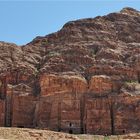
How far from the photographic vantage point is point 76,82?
6931 centimetres

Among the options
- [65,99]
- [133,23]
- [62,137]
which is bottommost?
[62,137]

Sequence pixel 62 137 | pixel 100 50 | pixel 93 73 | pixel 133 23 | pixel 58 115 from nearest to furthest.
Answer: pixel 62 137
pixel 58 115
pixel 93 73
pixel 100 50
pixel 133 23

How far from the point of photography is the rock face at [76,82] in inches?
2608

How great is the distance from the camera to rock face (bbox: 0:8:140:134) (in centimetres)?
6625

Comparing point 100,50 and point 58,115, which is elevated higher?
point 100,50

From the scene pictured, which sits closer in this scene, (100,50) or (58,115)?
(58,115)

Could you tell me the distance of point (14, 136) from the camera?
41.9 metres

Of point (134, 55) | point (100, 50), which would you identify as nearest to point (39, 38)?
point (100, 50)

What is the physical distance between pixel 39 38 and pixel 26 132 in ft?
147

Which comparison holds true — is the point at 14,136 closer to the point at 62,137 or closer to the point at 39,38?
the point at 62,137

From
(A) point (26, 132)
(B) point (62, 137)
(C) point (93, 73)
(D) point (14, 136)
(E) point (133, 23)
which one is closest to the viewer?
(D) point (14, 136)

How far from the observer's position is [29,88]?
72812 millimetres

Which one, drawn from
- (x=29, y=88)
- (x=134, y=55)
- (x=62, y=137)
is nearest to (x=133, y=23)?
(x=134, y=55)

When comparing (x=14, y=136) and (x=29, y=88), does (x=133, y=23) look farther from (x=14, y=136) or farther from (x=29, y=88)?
(x=14, y=136)
